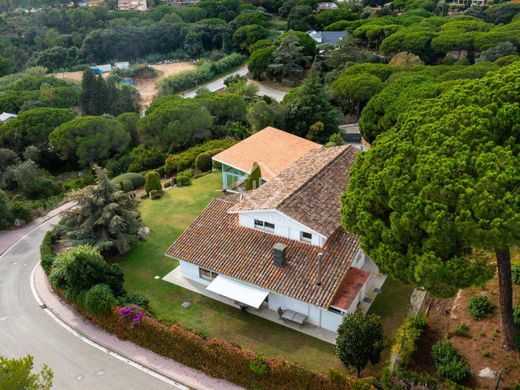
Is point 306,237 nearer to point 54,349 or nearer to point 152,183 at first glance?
point 54,349

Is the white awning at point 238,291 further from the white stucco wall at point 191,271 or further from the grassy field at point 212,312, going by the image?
the white stucco wall at point 191,271

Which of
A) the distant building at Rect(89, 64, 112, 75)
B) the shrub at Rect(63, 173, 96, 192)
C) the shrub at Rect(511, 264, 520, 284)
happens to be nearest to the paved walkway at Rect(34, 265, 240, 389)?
the shrub at Rect(511, 264, 520, 284)

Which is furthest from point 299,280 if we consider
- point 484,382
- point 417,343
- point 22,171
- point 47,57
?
point 47,57

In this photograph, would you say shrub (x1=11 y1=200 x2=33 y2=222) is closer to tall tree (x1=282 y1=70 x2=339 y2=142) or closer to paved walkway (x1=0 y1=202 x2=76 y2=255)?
paved walkway (x1=0 y1=202 x2=76 y2=255)

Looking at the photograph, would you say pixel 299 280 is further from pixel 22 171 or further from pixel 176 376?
pixel 22 171

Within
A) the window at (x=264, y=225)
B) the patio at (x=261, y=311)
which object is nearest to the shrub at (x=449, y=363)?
the patio at (x=261, y=311)

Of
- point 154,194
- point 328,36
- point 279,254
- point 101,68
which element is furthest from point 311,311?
point 101,68
